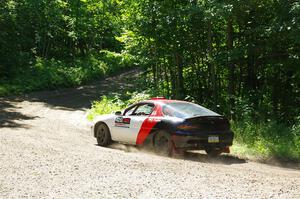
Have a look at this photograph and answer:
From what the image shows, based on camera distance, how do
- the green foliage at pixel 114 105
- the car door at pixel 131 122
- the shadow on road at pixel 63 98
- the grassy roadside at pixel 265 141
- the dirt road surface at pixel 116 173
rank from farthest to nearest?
1. the green foliage at pixel 114 105
2. the shadow on road at pixel 63 98
3. the car door at pixel 131 122
4. the grassy roadside at pixel 265 141
5. the dirt road surface at pixel 116 173

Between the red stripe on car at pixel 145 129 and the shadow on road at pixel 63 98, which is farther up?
the shadow on road at pixel 63 98

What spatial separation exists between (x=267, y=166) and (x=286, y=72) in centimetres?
654

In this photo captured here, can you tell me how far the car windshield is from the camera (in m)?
11.4

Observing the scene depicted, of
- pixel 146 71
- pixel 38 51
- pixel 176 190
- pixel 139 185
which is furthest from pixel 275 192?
pixel 38 51

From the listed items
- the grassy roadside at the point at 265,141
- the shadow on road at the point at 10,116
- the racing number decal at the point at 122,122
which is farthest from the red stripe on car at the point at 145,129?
the shadow on road at the point at 10,116

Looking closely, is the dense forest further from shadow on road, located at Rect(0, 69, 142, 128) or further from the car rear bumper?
the car rear bumper

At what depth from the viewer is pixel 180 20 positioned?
17453mm

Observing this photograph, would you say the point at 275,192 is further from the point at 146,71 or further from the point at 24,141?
the point at 146,71

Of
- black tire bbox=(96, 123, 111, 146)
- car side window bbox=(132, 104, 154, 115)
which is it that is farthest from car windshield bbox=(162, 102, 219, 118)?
black tire bbox=(96, 123, 111, 146)

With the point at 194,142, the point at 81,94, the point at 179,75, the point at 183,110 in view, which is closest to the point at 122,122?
the point at 183,110

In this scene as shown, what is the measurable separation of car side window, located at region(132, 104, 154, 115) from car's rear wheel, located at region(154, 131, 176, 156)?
2.79 feet

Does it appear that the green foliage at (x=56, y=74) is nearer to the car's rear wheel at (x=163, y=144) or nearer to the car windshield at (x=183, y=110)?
the car windshield at (x=183, y=110)

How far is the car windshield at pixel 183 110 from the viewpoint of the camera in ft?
37.3

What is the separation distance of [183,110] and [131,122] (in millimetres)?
1593
